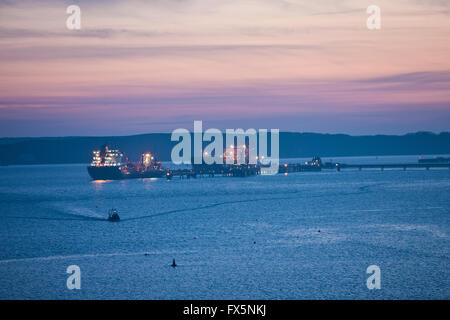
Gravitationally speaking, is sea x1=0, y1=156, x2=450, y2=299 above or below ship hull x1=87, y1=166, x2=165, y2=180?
below

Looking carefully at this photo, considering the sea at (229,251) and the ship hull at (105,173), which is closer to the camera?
the sea at (229,251)

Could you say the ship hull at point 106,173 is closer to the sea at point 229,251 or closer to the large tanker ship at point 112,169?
the large tanker ship at point 112,169

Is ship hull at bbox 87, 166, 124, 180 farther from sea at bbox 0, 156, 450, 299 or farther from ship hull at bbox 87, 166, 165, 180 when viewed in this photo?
sea at bbox 0, 156, 450, 299

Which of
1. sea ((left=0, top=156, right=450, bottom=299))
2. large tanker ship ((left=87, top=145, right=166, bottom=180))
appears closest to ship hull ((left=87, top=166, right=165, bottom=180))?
large tanker ship ((left=87, top=145, right=166, bottom=180))

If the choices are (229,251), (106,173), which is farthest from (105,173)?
(229,251)

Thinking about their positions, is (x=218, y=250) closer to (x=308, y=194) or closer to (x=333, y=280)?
(x=333, y=280)

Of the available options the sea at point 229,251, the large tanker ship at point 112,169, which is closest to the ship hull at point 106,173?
the large tanker ship at point 112,169

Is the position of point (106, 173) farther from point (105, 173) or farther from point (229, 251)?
point (229, 251)
